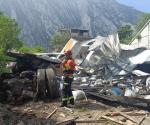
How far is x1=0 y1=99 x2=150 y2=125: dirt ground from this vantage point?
9.68m

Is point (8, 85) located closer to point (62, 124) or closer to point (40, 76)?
point (40, 76)

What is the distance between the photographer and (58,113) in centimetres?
1101

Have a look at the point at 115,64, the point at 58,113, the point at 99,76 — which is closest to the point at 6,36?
the point at 99,76

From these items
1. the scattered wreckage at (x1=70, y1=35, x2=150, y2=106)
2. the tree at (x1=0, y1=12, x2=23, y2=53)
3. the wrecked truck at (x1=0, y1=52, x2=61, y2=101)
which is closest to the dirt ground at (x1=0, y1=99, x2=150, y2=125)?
the wrecked truck at (x1=0, y1=52, x2=61, y2=101)

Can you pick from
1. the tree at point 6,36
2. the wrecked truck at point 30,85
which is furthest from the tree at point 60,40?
the wrecked truck at point 30,85

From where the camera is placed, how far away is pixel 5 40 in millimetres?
27406

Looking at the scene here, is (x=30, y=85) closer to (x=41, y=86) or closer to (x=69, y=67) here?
(x=41, y=86)

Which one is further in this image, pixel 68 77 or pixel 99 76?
pixel 99 76

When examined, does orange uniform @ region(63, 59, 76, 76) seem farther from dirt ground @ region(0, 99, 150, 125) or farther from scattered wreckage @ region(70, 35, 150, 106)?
scattered wreckage @ region(70, 35, 150, 106)

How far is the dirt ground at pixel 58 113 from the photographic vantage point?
9681 millimetres

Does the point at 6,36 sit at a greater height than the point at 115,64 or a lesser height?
greater

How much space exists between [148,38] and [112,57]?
569 inches

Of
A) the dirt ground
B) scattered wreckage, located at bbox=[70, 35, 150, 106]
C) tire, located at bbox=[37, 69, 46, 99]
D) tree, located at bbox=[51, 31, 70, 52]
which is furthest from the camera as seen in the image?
tree, located at bbox=[51, 31, 70, 52]

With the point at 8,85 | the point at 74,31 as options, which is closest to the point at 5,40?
the point at 8,85
